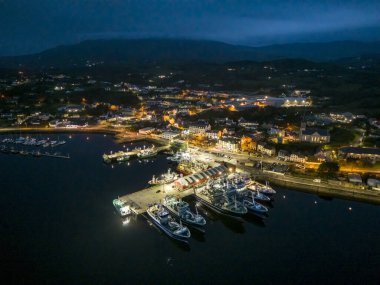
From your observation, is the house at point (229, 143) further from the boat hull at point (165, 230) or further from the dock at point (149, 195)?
the boat hull at point (165, 230)

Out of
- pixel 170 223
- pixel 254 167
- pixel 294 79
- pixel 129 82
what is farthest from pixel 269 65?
pixel 170 223

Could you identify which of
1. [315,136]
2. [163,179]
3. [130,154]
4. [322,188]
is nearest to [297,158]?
[322,188]

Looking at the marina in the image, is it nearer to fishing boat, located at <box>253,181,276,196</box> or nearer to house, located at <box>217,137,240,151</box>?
house, located at <box>217,137,240,151</box>

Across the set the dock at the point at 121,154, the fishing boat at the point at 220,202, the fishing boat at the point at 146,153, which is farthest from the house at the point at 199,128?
the fishing boat at the point at 220,202

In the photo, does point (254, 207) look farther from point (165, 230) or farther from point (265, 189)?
point (165, 230)

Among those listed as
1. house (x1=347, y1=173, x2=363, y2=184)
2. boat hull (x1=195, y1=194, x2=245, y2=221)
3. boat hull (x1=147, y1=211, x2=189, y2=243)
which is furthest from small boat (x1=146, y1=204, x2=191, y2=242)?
house (x1=347, y1=173, x2=363, y2=184)

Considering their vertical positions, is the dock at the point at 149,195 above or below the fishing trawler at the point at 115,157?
above
